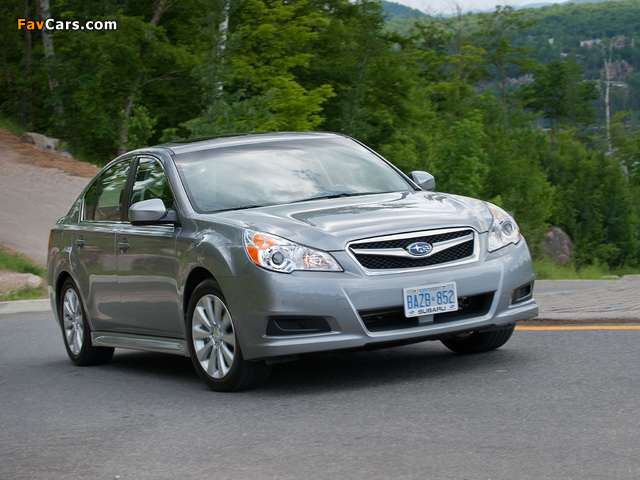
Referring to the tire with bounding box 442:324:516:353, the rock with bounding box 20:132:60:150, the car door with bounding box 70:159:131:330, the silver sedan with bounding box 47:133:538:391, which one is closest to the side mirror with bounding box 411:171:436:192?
the silver sedan with bounding box 47:133:538:391

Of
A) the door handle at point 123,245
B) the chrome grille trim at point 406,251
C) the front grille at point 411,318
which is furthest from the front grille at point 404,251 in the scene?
the door handle at point 123,245

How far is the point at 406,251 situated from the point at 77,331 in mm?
3633

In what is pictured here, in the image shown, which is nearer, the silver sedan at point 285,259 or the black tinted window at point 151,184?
the silver sedan at point 285,259

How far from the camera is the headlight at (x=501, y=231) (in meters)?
6.78

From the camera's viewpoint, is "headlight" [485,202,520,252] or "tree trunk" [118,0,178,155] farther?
"tree trunk" [118,0,178,155]

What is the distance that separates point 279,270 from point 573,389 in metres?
1.80

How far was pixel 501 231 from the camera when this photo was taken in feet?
22.7

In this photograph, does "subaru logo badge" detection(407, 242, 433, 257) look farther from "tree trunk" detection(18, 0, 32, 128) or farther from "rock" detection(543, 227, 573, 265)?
"rock" detection(543, 227, 573, 265)

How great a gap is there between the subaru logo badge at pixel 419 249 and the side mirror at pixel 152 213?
171cm

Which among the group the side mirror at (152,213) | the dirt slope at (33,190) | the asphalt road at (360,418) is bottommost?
the dirt slope at (33,190)

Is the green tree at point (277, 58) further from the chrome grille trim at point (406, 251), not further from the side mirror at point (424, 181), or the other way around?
the chrome grille trim at point (406, 251)

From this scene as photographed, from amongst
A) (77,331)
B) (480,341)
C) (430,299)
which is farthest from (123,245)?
(480,341)

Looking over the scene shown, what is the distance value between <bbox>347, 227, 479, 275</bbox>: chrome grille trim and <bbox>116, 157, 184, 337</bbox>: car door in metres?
1.42

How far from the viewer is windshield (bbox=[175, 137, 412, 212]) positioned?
23.9 ft
